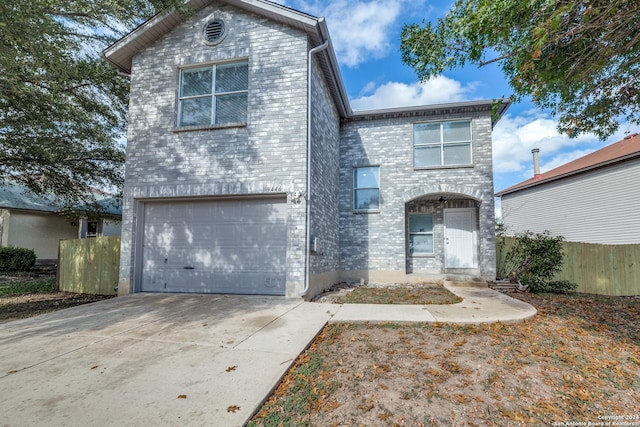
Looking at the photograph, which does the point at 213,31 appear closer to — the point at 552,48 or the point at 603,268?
the point at 552,48

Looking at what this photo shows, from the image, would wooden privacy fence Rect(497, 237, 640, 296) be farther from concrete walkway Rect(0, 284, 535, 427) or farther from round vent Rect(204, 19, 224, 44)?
round vent Rect(204, 19, 224, 44)

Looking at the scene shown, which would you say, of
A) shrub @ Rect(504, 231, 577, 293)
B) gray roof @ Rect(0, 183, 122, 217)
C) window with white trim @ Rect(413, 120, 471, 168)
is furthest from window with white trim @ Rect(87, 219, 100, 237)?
shrub @ Rect(504, 231, 577, 293)

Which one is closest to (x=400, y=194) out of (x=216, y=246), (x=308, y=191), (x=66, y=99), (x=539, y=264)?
(x=539, y=264)

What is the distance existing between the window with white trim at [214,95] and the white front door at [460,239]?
7.18 m

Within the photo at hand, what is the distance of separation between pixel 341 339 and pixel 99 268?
300 inches

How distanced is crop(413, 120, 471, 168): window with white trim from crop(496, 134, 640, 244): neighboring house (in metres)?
6.77

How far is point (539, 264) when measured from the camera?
28.5ft

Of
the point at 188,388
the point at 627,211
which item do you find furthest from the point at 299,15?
the point at 627,211

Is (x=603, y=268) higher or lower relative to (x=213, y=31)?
lower

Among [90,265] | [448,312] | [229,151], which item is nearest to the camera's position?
[448,312]

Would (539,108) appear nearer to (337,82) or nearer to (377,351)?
(337,82)

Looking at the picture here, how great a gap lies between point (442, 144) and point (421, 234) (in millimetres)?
2999

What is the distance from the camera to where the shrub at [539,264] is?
→ 872 centimetres

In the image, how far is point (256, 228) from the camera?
7207 mm
